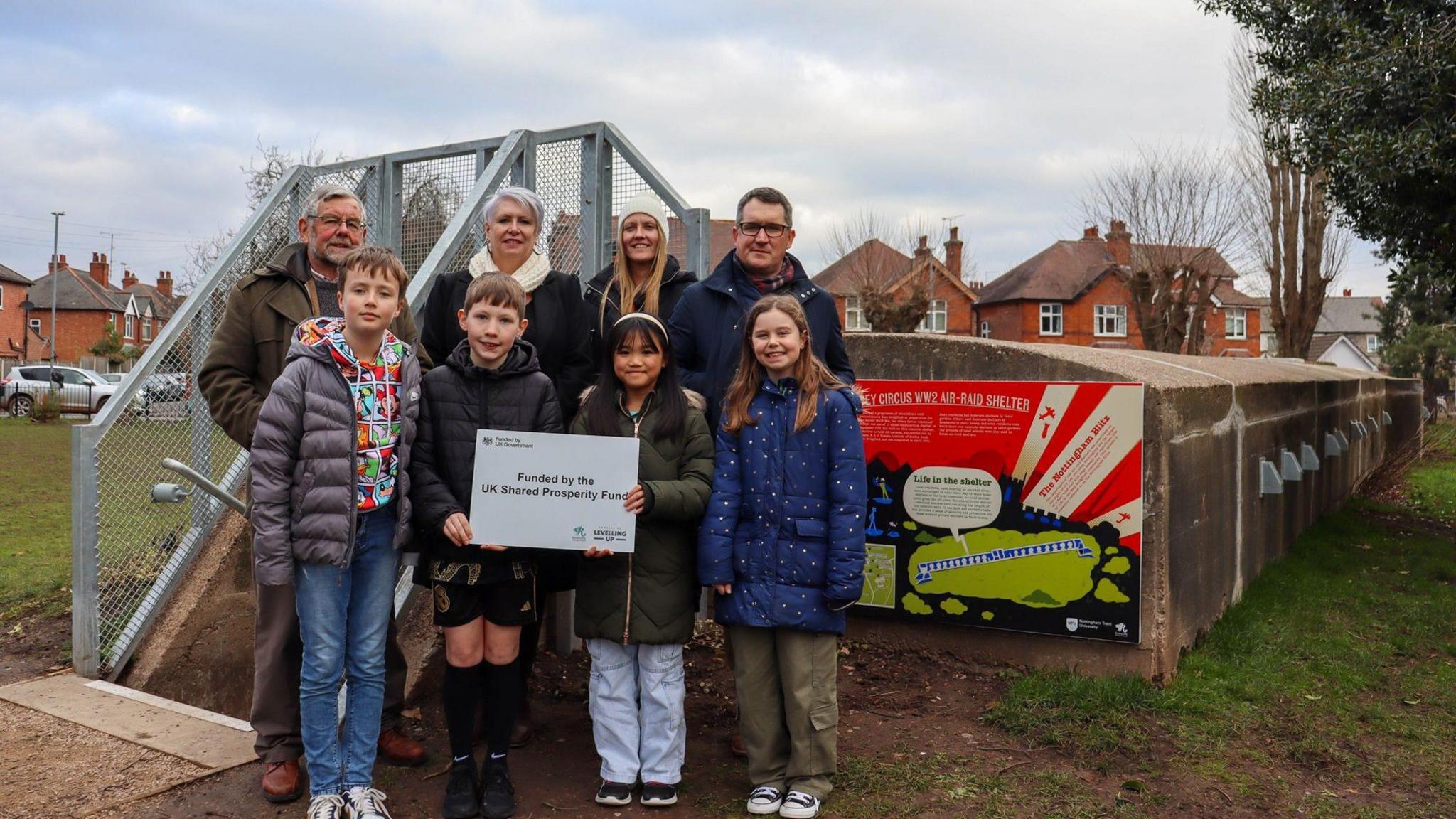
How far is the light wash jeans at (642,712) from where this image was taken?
12.3 ft

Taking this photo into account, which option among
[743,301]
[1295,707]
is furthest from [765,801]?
[1295,707]

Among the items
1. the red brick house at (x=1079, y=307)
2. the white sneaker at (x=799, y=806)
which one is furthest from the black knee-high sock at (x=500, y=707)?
the red brick house at (x=1079, y=307)

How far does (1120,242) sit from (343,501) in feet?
115

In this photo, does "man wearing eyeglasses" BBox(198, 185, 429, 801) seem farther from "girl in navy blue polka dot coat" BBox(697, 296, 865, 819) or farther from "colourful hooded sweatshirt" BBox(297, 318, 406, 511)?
"girl in navy blue polka dot coat" BBox(697, 296, 865, 819)

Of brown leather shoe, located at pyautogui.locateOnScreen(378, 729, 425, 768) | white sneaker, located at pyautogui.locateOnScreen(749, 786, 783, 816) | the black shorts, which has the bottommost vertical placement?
white sneaker, located at pyautogui.locateOnScreen(749, 786, 783, 816)

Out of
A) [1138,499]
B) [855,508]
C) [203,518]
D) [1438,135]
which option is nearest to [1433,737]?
[1138,499]

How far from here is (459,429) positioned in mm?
3613

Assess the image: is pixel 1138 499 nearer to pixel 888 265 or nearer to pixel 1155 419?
pixel 1155 419

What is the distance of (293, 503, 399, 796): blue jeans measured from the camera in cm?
345

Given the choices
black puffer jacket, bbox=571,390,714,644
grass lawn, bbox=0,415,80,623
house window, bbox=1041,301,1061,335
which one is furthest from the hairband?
house window, bbox=1041,301,1061,335

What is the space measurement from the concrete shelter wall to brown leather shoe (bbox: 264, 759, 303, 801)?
290 centimetres

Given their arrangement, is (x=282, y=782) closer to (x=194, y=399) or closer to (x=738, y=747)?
(x=738, y=747)

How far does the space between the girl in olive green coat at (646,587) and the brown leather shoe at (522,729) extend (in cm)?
59

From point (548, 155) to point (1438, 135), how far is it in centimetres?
639
